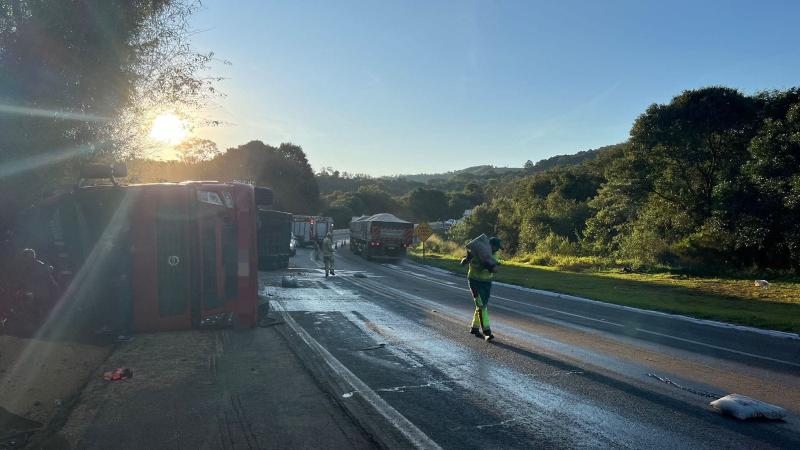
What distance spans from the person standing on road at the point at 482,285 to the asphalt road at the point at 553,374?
32 centimetres

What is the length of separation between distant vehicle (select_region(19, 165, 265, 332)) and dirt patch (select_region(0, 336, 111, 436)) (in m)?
0.97

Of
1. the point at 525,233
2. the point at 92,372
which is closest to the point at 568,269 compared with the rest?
the point at 525,233

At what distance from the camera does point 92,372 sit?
7516 mm

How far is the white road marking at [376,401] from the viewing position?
507 cm

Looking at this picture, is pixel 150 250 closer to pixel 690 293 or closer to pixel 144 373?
pixel 144 373

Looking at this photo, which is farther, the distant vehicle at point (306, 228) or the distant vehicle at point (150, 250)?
the distant vehicle at point (306, 228)

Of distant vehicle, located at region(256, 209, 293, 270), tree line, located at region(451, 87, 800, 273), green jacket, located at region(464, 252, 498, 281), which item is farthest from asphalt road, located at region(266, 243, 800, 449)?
tree line, located at region(451, 87, 800, 273)

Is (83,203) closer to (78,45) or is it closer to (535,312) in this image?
(78,45)

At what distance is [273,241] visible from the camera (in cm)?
2703

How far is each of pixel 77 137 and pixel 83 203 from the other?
1.31 metres

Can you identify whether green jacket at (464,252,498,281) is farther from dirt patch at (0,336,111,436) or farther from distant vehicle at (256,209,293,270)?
distant vehicle at (256,209,293,270)

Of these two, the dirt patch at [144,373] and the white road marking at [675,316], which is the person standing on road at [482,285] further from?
the white road marking at [675,316]

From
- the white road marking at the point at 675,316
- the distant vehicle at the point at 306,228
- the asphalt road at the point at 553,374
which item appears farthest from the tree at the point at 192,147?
the distant vehicle at the point at 306,228

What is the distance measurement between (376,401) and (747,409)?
11.6 ft
